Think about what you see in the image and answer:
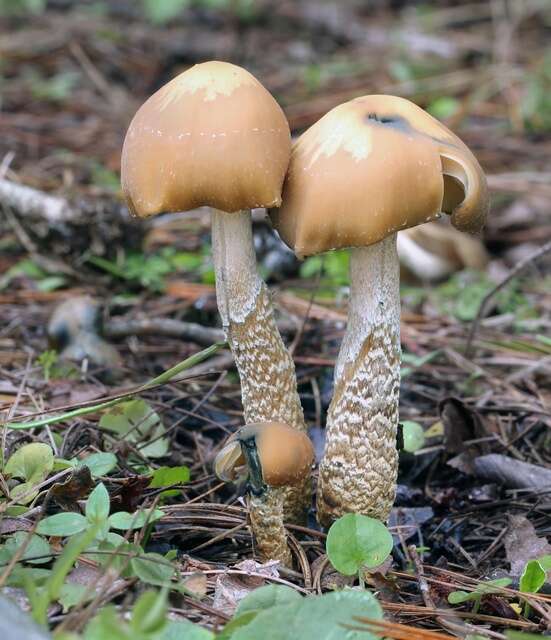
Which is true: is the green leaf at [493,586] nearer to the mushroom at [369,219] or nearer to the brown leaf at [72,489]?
the mushroom at [369,219]

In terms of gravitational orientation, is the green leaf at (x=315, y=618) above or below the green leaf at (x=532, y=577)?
above

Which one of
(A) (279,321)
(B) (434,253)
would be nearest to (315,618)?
(A) (279,321)

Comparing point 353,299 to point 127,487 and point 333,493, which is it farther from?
point 127,487

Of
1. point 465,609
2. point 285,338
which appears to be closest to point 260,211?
point 285,338

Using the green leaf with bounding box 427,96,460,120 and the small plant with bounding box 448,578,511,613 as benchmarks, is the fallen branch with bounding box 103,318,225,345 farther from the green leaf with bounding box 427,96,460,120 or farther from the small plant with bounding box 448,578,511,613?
the green leaf with bounding box 427,96,460,120

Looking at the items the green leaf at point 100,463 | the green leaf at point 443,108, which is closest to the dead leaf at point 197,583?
the green leaf at point 100,463
